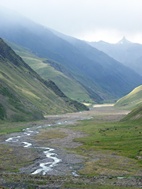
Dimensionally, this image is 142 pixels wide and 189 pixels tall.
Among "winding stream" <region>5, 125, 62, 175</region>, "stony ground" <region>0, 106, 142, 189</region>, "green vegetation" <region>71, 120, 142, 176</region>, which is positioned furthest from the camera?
"winding stream" <region>5, 125, 62, 175</region>

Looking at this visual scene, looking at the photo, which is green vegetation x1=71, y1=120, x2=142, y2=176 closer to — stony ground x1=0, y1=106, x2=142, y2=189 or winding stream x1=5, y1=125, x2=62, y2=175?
stony ground x1=0, y1=106, x2=142, y2=189

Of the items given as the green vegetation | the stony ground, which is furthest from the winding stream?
the green vegetation

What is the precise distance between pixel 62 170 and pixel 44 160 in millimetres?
15297

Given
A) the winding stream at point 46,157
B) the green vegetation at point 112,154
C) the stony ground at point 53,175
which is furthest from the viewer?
the winding stream at point 46,157

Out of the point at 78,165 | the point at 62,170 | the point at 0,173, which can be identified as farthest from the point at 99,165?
the point at 0,173

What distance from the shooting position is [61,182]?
227 ft

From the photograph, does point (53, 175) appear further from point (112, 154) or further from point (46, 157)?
point (112, 154)

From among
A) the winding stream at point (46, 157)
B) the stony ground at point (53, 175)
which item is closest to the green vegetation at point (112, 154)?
the stony ground at point (53, 175)

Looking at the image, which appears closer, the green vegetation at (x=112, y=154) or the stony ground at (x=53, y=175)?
the stony ground at (x=53, y=175)

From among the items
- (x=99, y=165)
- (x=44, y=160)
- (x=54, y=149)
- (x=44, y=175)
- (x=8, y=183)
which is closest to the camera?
(x=8, y=183)

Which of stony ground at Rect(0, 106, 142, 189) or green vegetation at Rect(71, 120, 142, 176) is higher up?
stony ground at Rect(0, 106, 142, 189)

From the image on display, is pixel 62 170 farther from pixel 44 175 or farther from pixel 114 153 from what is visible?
pixel 114 153

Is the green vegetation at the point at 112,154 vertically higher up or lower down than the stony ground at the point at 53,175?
lower down

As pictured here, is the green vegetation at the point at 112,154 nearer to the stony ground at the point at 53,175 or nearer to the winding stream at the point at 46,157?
the stony ground at the point at 53,175
